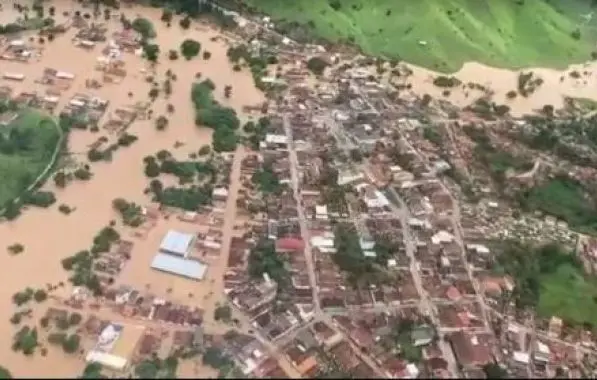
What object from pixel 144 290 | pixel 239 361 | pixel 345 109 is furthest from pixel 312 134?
pixel 239 361

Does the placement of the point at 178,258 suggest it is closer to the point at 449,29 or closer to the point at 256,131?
the point at 256,131

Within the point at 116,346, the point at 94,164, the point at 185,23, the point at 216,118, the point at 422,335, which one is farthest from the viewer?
the point at 185,23

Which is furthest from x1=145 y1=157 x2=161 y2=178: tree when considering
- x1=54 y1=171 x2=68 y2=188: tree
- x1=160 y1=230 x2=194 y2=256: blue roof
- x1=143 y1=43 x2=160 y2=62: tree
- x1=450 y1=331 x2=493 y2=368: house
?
x1=450 y1=331 x2=493 y2=368: house

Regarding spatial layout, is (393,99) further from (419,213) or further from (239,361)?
(239,361)

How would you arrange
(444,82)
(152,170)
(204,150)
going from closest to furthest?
(152,170) → (204,150) → (444,82)

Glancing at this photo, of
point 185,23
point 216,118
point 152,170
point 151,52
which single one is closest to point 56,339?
point 152,170

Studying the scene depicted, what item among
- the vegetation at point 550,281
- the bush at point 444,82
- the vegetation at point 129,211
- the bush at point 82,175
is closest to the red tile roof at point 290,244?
the vegetation at point 129,211

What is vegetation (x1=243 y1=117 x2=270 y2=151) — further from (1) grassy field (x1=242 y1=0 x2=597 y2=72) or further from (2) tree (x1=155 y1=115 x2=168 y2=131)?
(1) grassy field (x1=242 y1=0 x2=597 y2=72)
